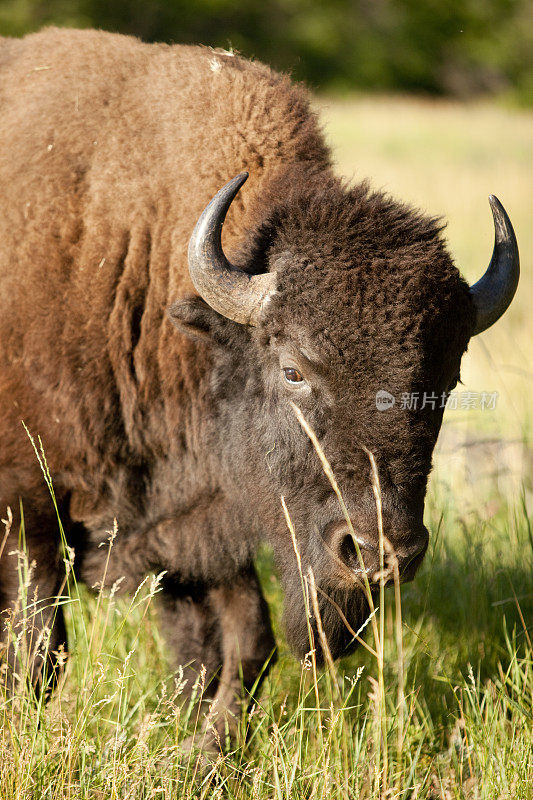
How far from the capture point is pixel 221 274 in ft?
10.5

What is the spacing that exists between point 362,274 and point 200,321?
701mm

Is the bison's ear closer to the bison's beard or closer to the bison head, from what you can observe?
the bison head

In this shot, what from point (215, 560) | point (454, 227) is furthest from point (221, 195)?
point (454, 227)

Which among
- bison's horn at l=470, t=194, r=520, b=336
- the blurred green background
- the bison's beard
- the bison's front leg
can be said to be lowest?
the bison's front leg

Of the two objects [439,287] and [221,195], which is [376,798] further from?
[221,195]

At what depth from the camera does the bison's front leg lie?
4012 millimetres

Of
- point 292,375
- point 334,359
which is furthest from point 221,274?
point 334,359

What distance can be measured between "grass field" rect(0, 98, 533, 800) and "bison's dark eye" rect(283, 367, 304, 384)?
87cm

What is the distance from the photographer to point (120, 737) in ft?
9.05

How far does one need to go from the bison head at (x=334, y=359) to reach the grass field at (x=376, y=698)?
36cm

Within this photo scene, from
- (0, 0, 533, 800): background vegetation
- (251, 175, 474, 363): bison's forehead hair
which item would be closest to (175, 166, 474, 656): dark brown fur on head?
(251, 175, 474, 363): bison's forehead hair

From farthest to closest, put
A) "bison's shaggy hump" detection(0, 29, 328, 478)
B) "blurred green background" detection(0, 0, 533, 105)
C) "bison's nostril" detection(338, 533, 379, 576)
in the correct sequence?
"blurred green background" detection(0, 0, 533, 105), "bison's shaggy hump" detection(0, 29, 328, 478), "bison's nostril" detection(338, 533, 379, 576)

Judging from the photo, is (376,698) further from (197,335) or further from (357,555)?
(197,335)

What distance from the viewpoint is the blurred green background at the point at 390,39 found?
1876 inches
